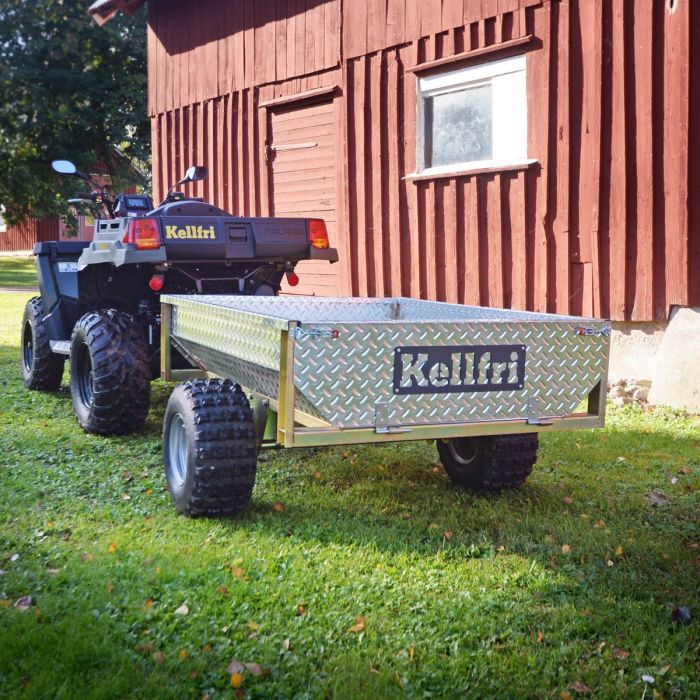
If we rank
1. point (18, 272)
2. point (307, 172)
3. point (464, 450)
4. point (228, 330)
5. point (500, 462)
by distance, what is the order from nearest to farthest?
point (228, 330), point (500, 462), point (464, 450), point (307, 172), point (18, 272)

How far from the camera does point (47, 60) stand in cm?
3031

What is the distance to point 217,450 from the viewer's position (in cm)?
452

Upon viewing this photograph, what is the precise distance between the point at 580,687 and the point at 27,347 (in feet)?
23.2

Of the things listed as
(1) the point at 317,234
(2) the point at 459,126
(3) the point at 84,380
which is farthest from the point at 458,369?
(2) the point at 459,126

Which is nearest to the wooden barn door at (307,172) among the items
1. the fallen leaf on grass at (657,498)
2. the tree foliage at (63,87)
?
the fallen leaf on grass at (657,498)

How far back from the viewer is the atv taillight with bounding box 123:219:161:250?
6660 millimetres

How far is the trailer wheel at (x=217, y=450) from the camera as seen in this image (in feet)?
14.9

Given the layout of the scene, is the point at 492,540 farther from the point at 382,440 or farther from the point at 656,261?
the point at 656,261

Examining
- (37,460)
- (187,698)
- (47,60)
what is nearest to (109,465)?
(37,460)

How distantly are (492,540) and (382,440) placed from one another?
0.78 meters

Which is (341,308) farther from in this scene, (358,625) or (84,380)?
(358,625)

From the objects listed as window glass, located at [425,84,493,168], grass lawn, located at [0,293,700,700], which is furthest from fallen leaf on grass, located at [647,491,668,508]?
window glass, located at [425,84,493,168]

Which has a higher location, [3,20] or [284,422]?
[3,20]

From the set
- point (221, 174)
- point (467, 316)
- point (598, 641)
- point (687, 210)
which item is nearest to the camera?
point (598, 641)
